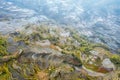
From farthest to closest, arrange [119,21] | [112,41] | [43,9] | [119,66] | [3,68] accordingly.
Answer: [43,9] < [119,21] < [112,41] < [119,66] < [3,68]

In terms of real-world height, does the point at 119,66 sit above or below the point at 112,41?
above

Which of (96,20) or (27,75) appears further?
(96,20)

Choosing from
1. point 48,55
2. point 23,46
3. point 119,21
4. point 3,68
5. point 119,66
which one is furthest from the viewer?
point 119,21

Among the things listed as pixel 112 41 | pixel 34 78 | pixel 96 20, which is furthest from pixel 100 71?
pixel 96 20

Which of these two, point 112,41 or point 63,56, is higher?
point 63,56

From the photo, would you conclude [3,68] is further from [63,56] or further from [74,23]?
[74,23]

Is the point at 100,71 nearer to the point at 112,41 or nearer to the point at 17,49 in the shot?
the point at 17,49

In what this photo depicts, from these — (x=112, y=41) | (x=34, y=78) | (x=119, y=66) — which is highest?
(x=34, y=78)

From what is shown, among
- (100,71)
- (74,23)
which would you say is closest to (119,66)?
(100,71)

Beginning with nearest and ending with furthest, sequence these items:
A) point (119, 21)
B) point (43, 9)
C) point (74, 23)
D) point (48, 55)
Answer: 1. point (48, 55)
2. point (74, 23)
3. point (119, 21)
4. point (43, 9)
